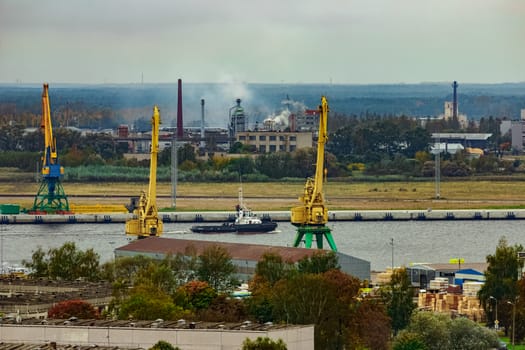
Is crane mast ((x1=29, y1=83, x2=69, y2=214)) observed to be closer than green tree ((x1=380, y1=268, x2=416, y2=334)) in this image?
No

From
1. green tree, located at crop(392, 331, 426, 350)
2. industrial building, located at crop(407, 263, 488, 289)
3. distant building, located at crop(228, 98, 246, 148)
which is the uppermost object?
distant building, located at crop(228, 98, 246, 148)

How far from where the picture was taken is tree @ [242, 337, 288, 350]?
906 inches

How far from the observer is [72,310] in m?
28.5

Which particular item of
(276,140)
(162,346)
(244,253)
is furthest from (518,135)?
(162,346)

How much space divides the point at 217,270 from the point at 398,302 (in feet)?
17.9

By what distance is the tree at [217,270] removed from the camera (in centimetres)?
3641

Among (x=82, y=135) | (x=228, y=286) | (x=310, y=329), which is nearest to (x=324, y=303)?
(x=310, y=329)

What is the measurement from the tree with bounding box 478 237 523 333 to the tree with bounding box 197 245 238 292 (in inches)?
163

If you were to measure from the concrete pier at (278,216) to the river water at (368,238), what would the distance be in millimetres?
708

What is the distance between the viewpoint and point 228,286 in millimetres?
36375

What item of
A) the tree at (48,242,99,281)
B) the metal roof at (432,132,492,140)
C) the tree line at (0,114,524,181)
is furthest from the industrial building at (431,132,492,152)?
the tree at (48,242,99,281)

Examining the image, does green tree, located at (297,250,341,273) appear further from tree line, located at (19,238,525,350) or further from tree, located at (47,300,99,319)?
tree, located at (47,300,99,319)

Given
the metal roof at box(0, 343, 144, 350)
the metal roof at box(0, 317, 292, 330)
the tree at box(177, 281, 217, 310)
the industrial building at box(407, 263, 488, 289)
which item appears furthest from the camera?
the industrial building at box(407, 263, 488, 289)

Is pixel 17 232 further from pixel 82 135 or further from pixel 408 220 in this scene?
pixel 82 135
